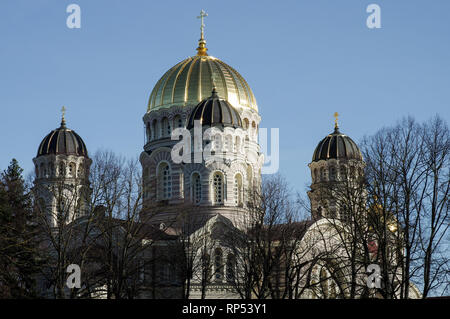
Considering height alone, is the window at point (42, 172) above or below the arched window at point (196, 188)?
above

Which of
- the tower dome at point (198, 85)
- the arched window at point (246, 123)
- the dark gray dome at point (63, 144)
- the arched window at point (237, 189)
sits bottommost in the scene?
the arched window at point (237, 189)

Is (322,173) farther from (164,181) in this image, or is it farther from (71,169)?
(71,169)

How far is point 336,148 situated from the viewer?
63.3m

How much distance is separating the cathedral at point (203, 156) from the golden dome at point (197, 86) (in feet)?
0.26

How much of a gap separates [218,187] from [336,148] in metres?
11.8

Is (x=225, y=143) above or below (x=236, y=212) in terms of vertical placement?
above

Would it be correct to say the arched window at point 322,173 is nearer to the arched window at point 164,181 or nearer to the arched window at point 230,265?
the arched window at point 164,181

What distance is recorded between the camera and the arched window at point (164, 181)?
194ft

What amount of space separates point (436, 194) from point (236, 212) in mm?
25626

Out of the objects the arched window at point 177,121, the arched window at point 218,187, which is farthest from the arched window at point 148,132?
the arched window at point 218,187

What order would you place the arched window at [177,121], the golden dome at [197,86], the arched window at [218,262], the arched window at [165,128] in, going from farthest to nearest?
the golden dome at [197,86], the arched window at [165,128], the arched window at [177,121], the arched window at [218,262]
